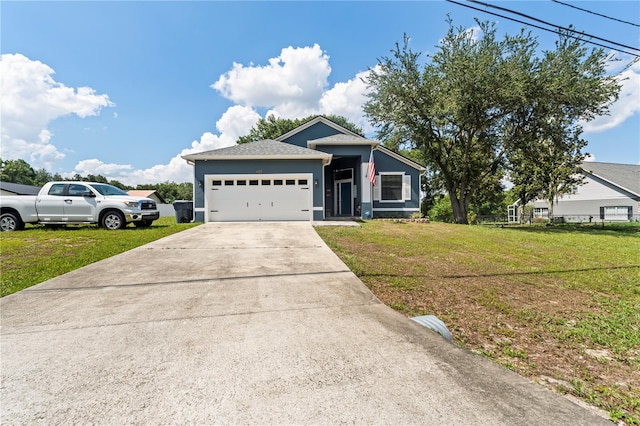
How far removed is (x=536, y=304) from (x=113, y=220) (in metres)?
12.1

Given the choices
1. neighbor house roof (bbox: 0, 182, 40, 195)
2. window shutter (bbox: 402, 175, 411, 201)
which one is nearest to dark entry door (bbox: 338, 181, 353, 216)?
window shutter (bbox: 402, 175, 411, 201)

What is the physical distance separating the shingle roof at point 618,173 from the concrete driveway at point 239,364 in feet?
106

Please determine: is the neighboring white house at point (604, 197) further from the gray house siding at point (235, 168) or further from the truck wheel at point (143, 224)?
the truck wheel at point (143, 224)

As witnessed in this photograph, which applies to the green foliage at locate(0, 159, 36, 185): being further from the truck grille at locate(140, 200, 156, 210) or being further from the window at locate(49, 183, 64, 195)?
the truck grille at locate(140, 200, 156, 210)

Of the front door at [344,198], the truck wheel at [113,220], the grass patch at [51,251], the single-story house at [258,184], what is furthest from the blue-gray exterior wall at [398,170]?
the truck wheel at [113,220]

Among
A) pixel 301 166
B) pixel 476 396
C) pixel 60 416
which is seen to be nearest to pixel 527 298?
pixel 476 396

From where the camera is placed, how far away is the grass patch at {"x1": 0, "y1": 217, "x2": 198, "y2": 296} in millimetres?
4660

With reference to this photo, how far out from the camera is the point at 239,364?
2.26m

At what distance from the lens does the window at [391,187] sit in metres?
17.0

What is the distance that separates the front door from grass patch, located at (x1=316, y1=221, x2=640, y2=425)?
9678 mm

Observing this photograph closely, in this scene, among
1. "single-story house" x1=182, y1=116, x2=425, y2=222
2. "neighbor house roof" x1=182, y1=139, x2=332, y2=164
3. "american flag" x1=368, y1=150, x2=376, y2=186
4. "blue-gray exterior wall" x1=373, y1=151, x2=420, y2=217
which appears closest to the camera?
"neighbor house roof" x1=182, y1=139, x2=332, y2=164

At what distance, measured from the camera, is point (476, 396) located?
1.92 metres

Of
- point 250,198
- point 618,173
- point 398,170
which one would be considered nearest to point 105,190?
point 250,198

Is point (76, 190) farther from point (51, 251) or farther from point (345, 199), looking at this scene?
point (345, 199)
